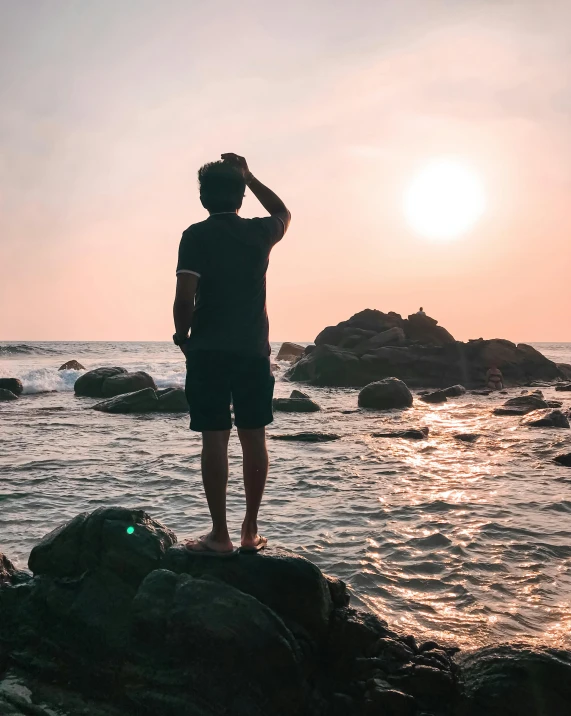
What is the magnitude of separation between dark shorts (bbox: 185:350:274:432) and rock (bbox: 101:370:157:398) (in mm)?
21037

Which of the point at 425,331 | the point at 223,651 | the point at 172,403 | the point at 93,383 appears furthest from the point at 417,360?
the point at 223,651

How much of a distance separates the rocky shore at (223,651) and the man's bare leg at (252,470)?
0.21m

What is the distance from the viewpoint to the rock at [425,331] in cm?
3988

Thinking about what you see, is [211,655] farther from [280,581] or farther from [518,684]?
[518,684]

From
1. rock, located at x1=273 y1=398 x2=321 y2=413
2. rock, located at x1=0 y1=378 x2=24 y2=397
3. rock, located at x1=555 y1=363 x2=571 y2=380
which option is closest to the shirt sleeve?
rock, located at x1=273 y1=398 x2=321 y2=413

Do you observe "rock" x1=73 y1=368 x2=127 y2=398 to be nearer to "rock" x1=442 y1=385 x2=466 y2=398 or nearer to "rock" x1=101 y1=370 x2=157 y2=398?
"rock" x1=101 y1=370 x2=157 y2=398

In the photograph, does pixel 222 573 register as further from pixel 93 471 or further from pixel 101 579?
pixel 93 471

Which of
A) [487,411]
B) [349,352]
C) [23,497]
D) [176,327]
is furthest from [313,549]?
[349,352]

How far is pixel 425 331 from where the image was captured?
133 ft

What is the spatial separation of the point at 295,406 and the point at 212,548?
16.1m

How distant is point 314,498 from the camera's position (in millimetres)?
8406

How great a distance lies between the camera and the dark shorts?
419 cm

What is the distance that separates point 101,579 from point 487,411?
57.7 ft

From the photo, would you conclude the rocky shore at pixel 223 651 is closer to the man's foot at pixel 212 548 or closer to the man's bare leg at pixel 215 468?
the man's foot at pixel 212 548
